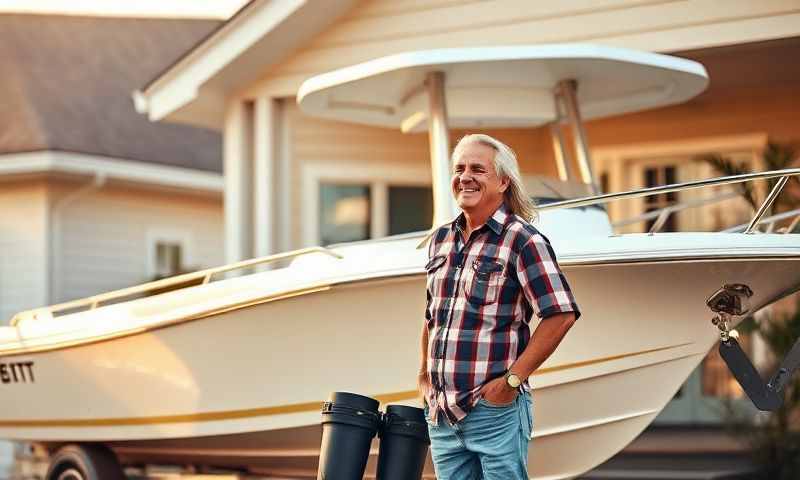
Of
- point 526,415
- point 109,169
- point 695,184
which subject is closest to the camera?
point 526,415

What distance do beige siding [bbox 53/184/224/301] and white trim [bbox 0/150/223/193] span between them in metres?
0.39

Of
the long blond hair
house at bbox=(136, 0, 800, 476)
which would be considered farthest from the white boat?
house at bbox=(136, 0, 800, 476)

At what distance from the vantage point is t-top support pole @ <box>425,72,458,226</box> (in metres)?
7.58

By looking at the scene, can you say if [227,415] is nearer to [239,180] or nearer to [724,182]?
[724,182]

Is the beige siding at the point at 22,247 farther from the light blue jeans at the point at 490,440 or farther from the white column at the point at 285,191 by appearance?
the light blue jeans at the point at 490,440

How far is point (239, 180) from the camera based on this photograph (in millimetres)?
11906

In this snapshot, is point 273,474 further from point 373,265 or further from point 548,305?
point 548,305

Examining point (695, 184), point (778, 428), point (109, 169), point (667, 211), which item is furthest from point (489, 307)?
point (109, 169)

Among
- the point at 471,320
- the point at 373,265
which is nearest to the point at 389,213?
the point at 373,265

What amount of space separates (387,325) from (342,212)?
4606 millimetres

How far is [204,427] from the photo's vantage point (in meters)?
7.90

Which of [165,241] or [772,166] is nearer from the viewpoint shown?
[772,166]

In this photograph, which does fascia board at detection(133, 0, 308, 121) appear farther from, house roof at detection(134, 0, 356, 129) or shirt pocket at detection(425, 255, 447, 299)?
shirt pocket at detection(425, 255, 447, 299)

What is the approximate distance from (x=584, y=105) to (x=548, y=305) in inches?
168
